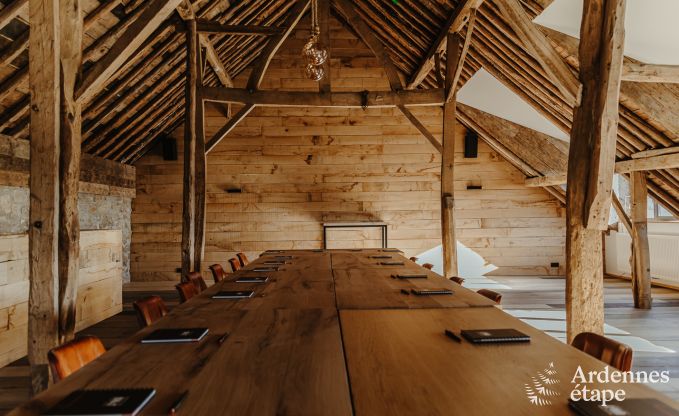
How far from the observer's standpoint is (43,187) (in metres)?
2.84

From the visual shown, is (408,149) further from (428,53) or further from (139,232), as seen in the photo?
(139,232)

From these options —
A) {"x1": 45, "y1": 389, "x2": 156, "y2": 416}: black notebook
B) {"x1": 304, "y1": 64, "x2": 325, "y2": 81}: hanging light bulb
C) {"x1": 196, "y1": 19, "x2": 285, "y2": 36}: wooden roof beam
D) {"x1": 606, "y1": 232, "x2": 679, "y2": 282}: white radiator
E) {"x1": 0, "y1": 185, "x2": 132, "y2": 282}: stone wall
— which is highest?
{"x1": 196, "y1": 19, "x2": 285, "y2": 36}: wooden roof beam

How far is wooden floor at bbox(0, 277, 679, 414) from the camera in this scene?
11.6ft

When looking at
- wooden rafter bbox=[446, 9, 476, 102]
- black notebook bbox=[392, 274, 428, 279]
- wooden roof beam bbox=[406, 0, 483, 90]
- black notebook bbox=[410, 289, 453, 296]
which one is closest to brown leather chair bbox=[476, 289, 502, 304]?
black notebook bbox=[410, 289, 453, 296]

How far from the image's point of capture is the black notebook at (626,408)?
107 cm

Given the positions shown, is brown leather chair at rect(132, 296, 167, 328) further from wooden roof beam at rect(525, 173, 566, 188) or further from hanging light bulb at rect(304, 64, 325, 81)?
wooden roof beam at rect(525, 173, 566, 188)

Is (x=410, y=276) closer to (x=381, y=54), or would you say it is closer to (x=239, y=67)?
(x=381, y=54)

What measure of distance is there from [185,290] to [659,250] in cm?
799

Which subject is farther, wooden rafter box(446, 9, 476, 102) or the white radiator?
the white radiator

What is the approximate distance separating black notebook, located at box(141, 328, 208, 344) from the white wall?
8.22 meters

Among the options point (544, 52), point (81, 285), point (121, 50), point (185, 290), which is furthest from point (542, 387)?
point (81, 285)

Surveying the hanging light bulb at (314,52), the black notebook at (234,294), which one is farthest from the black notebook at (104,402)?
the hanging light bulb at (314,52)

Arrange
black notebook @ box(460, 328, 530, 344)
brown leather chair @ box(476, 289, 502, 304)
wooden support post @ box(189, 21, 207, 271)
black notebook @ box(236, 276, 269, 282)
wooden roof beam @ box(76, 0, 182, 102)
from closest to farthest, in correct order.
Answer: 1. black notebook @ box(460, 328, 530, 344)
2. brown leather chair @ box(476, 289, 502, 304)
3. wooden roof beam @ box(76, 0, 182, 102)
4. black notebook @ box(236, 276, 269, 282)
5. wooden support post @ box(189, 21, 207, 271)

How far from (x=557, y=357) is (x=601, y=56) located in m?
2.23
